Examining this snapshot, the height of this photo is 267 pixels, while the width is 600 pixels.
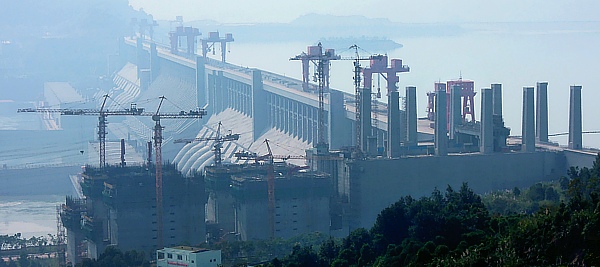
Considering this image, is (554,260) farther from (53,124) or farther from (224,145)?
(53,124)

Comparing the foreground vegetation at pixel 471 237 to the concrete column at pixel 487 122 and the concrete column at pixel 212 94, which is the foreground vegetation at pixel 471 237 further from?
the concrete column at pixel 212 94

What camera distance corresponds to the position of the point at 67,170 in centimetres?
3170

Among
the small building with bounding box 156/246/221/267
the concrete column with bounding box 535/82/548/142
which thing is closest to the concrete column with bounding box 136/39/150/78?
the concrete column with bounding box 535/82/548/142

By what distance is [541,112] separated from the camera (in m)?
19.9

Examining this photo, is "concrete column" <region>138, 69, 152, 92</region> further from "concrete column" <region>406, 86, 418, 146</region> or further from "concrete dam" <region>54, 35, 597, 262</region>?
"concrete column" <region>406, 86, 418, 146</region>

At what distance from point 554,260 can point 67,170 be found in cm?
2377

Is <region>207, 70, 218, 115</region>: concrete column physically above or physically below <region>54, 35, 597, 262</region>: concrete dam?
above

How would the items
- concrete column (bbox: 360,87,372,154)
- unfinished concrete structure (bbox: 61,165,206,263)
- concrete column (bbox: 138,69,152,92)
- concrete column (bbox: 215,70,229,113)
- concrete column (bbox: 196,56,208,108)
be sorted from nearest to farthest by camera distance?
unfinished concrete structure (bbox: 61,165,206,263) → concrete column (bbox: 360,87,372,154) → concrete column (bbox: 215,70,229,113) → concrete column (bbox: 196,56,208,108) → concrete column (bbox: 138,69,152,92)

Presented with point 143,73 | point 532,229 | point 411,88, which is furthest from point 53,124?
point 532,229

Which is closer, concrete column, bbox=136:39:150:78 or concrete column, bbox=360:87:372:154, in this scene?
concrete column, bbox=360:87:372:154

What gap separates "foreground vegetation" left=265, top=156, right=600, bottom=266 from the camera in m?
9.32

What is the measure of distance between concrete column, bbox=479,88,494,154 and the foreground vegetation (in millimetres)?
2680

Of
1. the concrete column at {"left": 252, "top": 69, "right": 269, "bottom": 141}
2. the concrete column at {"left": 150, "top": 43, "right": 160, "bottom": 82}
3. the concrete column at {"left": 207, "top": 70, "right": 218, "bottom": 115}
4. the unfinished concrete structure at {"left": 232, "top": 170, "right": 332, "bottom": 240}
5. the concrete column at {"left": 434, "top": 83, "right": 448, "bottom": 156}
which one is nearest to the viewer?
the unfinished concrete structure at {"left": 232, "top": 170, "right": 332, "bottom": 240}

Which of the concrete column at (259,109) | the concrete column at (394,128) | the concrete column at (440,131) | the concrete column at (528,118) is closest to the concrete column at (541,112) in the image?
the concrete column at (528,118)
